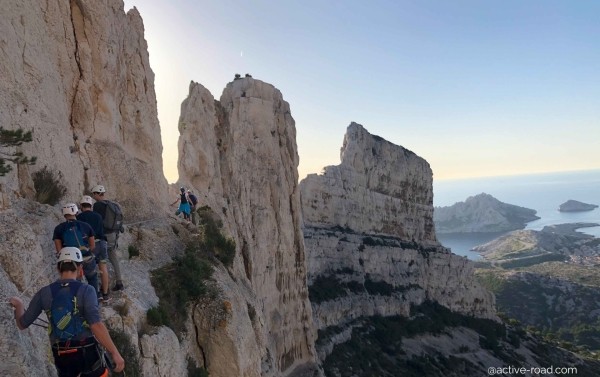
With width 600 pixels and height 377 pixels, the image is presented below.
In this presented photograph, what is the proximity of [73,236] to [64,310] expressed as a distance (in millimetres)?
2720

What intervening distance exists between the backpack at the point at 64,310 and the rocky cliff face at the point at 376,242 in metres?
49.9

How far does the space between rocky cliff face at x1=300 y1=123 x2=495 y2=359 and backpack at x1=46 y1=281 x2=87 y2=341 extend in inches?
1965

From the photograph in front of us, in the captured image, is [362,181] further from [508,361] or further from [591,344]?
[591,344]

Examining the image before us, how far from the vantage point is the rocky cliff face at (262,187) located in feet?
91.4

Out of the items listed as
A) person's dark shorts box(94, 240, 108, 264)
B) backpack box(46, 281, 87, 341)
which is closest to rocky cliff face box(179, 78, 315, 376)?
person's dark shorts box(94, 240, 108, 264)

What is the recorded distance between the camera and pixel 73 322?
5.71 meters

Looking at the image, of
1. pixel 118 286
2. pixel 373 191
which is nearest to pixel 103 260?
pixel 118 286

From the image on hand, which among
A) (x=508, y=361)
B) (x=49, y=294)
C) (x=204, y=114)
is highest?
(x=204, y=114)

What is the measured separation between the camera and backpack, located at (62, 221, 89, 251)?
26.1 ft

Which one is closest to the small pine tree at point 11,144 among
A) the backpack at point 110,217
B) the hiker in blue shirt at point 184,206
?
the backpack at point 110,217

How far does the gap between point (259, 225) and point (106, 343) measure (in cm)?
3165

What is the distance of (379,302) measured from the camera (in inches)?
2514

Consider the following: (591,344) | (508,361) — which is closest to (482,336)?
(508,361)

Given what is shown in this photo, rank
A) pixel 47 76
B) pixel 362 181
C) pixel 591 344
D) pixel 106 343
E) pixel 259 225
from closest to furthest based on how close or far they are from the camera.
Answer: pixel 106 343 < pixel 47 76 < pixel 259 225 < pixel 362 181 < pixel 591 344
